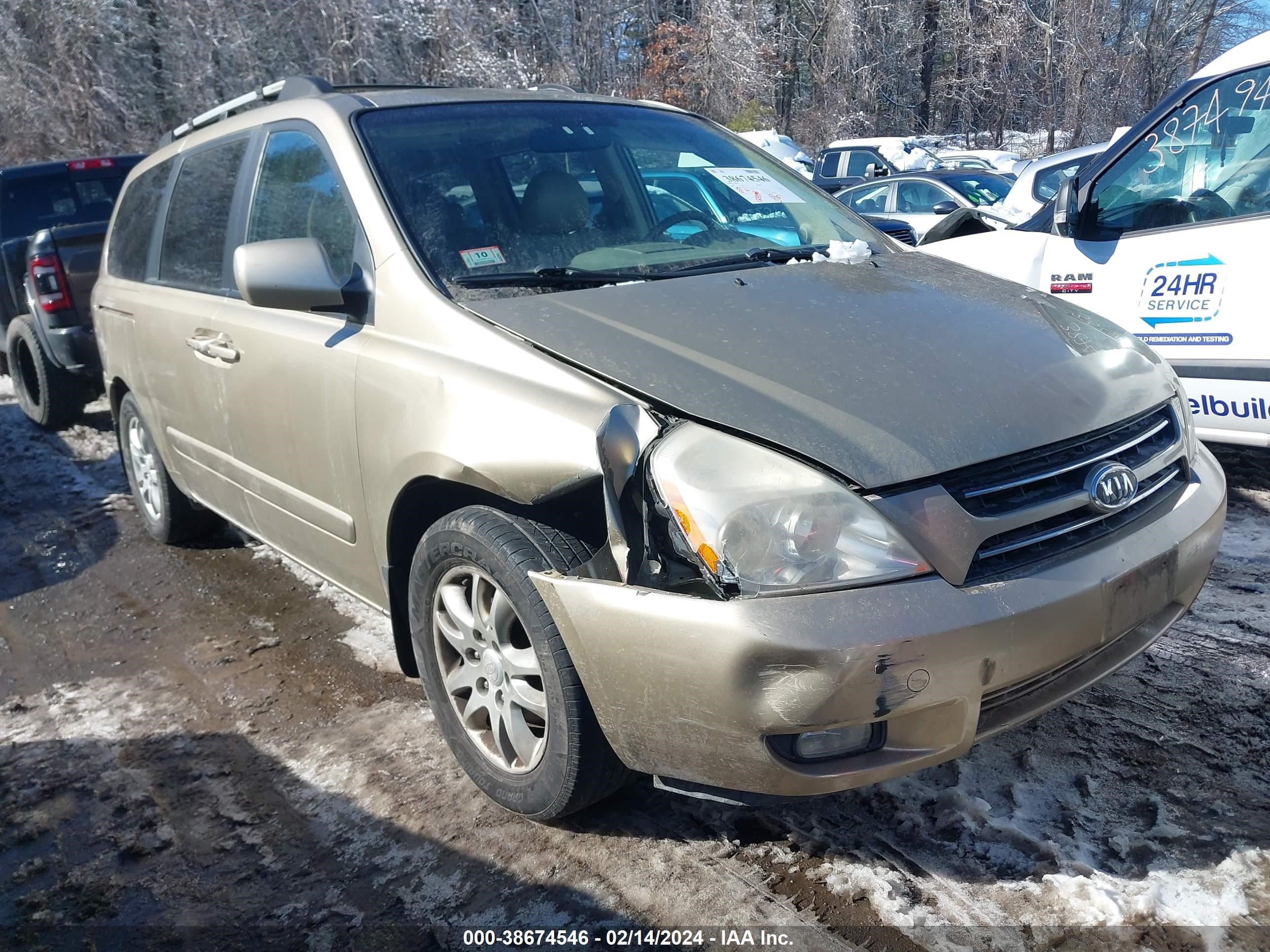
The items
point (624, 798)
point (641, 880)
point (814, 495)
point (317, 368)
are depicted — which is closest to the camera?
point (814, 495)

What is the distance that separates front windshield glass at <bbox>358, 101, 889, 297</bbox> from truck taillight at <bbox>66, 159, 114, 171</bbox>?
21.7 ft

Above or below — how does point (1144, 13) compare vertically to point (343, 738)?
above

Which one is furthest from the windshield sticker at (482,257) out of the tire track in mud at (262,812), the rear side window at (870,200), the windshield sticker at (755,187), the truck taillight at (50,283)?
the rear side window at (870,200)

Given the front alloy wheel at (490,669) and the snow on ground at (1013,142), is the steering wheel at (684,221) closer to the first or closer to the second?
the front alloy wheel at (490,669)

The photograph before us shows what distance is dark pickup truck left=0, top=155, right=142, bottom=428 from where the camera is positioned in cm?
702

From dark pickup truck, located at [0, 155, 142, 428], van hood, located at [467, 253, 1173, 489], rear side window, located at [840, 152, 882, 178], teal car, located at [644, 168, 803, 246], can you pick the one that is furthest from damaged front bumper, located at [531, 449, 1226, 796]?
rear side window, located at [840, 152, 882, 178]

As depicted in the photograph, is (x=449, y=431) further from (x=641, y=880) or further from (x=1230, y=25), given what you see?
(x=1230, y=25)

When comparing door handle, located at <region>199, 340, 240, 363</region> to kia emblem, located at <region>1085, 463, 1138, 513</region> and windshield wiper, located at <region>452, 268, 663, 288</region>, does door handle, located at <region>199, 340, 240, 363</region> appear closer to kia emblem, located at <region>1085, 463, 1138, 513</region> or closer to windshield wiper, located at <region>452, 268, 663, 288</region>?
windshield wiper, located at <region>452, 268, 663, 288</region>

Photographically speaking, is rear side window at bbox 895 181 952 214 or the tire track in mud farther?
rear side window at bbox 895 181 952 214

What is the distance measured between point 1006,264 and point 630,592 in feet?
11.6

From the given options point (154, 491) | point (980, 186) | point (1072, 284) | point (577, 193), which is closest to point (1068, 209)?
point (1072, 284)

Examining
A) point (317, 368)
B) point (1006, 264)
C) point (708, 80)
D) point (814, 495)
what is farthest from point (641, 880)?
point (708, 80)

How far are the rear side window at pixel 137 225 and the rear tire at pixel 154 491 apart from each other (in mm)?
602

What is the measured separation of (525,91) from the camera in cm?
360
